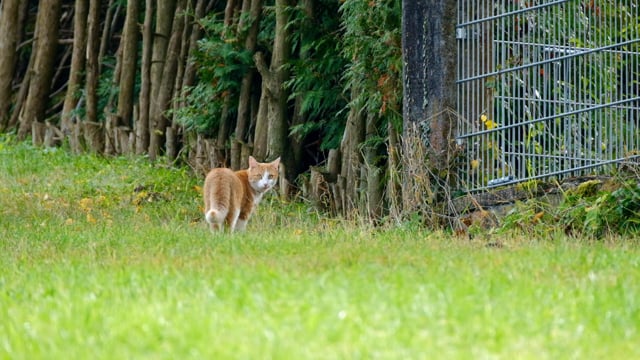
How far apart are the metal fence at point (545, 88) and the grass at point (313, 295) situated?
1631 millimetres

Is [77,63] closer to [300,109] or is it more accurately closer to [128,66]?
[128,66]

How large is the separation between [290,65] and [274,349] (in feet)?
43.0

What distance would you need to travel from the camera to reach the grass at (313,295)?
757 centimetres

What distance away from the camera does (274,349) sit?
7402mm

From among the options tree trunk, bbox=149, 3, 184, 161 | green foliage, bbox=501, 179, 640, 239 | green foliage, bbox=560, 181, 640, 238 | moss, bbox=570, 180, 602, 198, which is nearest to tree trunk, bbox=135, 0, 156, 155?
tree trunk, bbox=149, 3, 184, 161

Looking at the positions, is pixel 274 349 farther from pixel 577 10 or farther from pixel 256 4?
pixel 256 4

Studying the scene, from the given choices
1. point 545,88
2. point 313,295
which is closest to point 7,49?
point 545,88

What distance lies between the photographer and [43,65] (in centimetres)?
3083

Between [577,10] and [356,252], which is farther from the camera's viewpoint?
[577,10]

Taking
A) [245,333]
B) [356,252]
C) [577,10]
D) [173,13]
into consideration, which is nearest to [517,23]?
[577,10]

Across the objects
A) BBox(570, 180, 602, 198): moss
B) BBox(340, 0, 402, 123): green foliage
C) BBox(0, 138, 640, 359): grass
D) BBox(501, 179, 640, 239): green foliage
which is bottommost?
BBox(501, 179, 640, 239): green foliage

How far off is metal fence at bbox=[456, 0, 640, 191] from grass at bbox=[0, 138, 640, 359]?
5.35 feet

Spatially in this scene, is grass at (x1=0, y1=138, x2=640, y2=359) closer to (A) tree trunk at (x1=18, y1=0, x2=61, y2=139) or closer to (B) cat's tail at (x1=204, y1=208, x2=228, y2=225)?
(B) cat's tail at (x1=204, y1=208, x2=228, y2=225)

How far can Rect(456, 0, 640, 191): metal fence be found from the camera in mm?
14656
